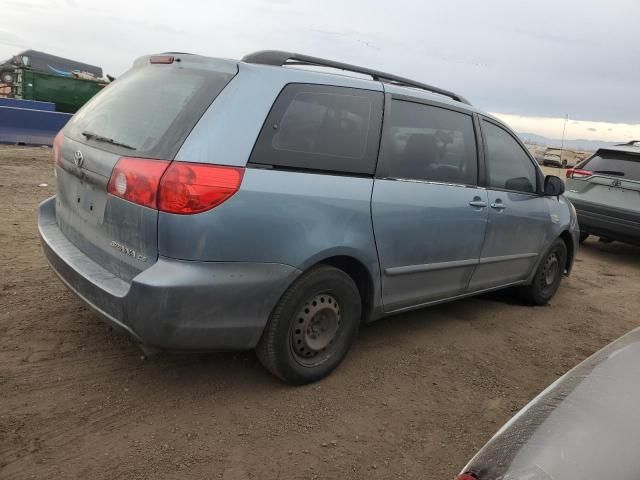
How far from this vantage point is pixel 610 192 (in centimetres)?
730

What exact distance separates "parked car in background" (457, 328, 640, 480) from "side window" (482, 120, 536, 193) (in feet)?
8.02

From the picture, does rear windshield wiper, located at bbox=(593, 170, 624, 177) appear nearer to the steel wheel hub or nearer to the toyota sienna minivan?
the toyota sienna minivan

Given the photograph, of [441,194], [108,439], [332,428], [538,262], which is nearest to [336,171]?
[441,194]

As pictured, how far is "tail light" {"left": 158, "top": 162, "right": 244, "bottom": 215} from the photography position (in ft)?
7.95

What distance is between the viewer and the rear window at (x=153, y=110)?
2.58 metres

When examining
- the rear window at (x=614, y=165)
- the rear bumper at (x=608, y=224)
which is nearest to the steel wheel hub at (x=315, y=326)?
the rear bumper at (x=608, y=224)

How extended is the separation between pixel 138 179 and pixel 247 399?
4.28ft

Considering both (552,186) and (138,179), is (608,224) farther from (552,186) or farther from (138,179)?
(138,179)

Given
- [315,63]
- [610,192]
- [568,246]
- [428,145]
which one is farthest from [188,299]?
[610,192]

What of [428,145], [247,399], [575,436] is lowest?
[247,399]

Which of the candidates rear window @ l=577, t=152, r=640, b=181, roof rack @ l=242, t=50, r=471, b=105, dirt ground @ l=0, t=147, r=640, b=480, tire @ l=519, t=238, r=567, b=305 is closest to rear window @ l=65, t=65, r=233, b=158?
roof rack @ l=242, t=50, r=471, b=105

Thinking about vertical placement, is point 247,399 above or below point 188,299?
below

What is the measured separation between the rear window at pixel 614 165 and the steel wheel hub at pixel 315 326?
5.84m

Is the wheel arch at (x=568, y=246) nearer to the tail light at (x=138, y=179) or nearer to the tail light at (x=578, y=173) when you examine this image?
the tail light at (x=578, y=173)
